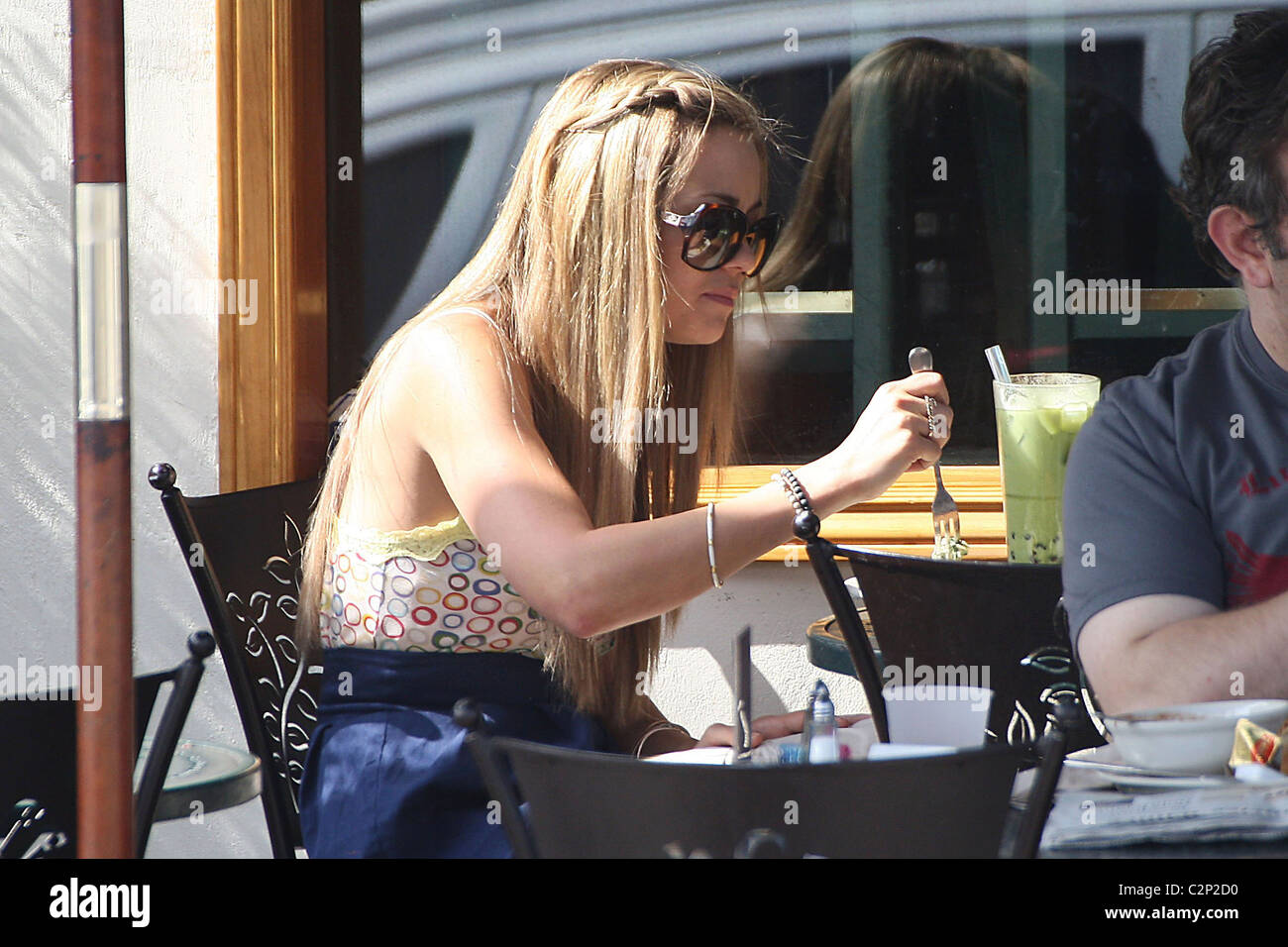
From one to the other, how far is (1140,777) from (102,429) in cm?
84

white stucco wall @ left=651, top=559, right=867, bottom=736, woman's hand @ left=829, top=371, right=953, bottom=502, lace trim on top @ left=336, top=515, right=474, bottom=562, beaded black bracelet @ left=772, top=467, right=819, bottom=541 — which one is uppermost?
woman's hand @ left=829, top=371, right=953, bottom=502

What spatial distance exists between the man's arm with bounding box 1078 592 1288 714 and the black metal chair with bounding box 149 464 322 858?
1079 mm

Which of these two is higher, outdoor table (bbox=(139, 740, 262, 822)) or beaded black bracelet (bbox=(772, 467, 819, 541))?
beaded black bracelet (bbox=(772, 467, 819, 541))

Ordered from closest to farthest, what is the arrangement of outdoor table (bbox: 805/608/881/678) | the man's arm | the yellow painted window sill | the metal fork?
1. the man's arm
2. outdoor table (bbox: 805/608/881/678)
3. the metal fork
4. the yellow painted window sill

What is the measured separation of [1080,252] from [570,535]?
203cm

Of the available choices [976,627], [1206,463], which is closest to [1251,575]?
[1206,463]

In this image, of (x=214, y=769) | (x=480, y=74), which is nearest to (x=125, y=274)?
(x=214, y=769)

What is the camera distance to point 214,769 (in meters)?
1.59

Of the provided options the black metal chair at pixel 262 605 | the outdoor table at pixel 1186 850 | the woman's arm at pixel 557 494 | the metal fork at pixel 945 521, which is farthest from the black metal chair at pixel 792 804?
the metal fork at pixel 945 521

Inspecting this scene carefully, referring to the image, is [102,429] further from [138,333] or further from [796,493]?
[138,333]

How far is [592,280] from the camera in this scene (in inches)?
70.7

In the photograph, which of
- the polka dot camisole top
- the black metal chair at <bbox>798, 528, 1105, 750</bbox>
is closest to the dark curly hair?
the black metal chair at <bbox>798, 528, 1105, 750</bbox>

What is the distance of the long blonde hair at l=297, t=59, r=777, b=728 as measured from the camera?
1.78 meters

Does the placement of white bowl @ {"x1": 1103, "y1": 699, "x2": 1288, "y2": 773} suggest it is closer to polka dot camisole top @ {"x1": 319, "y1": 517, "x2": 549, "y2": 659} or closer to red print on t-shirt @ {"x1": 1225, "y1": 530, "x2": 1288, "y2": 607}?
red print on t-shirt @ {"x1": 1225, "y1": 530, "x2": 1288, "y2": 607}
